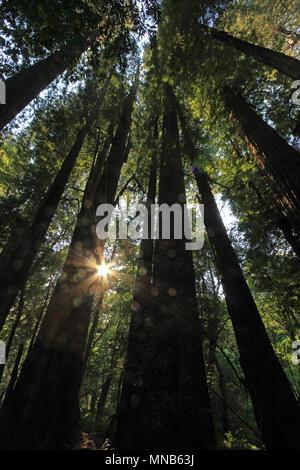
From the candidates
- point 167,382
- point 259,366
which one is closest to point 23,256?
point 167,382

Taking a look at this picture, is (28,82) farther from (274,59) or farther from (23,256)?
(274,59)

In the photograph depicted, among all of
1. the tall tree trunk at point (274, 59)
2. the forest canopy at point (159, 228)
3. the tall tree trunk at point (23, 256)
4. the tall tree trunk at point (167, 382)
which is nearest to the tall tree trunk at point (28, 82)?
the forest canopy at point (159, 228)

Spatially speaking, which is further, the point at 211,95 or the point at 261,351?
the point at 211,95

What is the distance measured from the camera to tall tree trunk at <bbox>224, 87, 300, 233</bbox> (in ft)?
9.57

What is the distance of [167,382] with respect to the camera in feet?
9.46

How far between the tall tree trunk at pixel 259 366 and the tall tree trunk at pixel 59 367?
2794 millimetres

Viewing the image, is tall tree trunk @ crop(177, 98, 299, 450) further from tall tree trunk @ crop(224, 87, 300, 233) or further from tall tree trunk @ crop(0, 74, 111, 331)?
tall tree trunk @ crop(0, 74, 111, 331)

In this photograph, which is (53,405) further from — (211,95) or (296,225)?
(211,95)

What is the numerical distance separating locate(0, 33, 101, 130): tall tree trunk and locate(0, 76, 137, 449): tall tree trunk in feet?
9.70

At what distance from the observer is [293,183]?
294cm

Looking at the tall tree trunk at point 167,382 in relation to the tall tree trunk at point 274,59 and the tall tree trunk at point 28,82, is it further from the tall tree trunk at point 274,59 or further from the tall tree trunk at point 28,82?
the tall tree trunk at point 28,82

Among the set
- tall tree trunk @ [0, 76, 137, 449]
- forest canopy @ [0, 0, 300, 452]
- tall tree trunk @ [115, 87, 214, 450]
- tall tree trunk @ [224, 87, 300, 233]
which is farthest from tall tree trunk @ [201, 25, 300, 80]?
tall tree trunk @ [0, 76, 137, 449]

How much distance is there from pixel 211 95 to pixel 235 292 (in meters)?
6.19

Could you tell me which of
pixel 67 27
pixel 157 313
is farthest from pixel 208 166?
pixel 157 313
